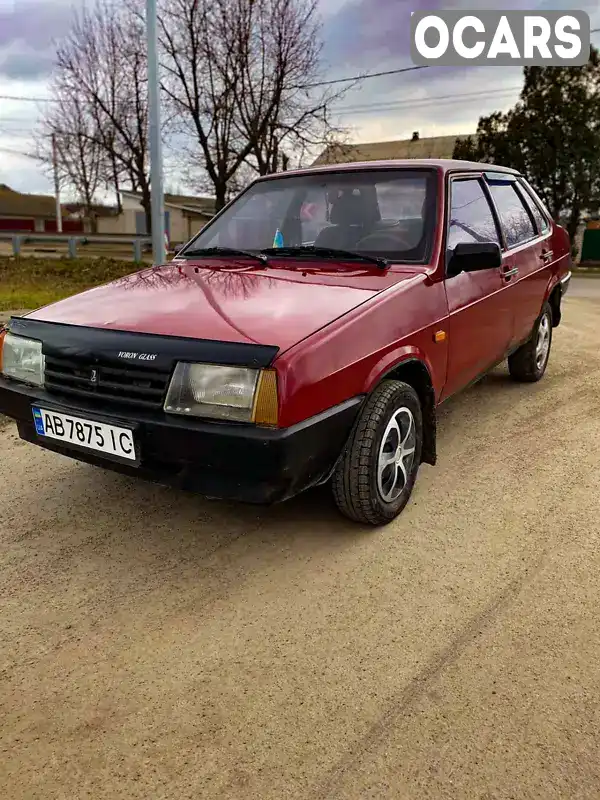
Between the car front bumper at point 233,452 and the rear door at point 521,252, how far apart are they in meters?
2.20

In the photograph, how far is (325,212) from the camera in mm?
3613

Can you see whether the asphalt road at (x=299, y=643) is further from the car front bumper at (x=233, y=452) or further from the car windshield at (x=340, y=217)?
the car windshield at (x=340, y=217)

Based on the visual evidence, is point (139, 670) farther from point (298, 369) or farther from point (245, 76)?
point (245, 76)

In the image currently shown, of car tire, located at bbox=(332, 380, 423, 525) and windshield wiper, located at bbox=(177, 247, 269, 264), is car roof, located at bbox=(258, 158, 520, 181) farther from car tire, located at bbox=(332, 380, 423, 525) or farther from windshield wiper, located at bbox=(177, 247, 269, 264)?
car tire, located at bbox=(332, 380, 423, 525)

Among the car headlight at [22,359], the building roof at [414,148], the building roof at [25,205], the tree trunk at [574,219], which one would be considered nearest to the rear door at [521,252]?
the car headlight at [22,359]

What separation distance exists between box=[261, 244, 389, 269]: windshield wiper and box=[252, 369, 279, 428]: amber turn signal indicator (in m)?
1.20

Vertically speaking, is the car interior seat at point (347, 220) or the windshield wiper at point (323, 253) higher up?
the car interior seat at point (347, 220)

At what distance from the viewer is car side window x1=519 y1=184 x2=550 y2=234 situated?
4.96 meters

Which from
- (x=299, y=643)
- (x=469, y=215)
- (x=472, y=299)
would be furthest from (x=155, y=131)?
(x=299, y=643)

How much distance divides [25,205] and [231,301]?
73.5m

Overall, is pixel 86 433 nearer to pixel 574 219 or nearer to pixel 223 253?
pixel 223 253

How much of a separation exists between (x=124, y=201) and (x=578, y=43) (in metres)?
37.3

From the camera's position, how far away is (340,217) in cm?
355

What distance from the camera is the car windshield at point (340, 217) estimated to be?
3.37 metres
